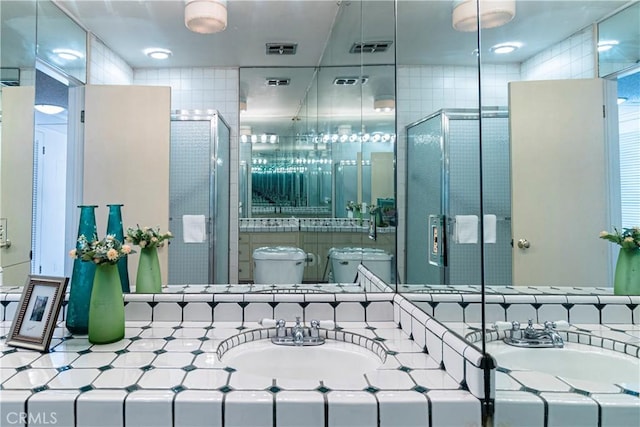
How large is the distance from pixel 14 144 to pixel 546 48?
77.7 inches

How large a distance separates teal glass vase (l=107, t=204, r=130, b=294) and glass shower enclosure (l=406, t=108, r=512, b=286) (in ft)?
3.81

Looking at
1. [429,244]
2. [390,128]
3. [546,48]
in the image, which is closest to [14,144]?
[390,128]

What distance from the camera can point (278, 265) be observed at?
161 cm

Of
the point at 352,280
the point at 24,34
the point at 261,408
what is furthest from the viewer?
the point at 352,280

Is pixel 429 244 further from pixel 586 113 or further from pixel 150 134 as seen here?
pixel 150 134

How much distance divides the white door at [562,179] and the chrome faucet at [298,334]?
27.2 inches

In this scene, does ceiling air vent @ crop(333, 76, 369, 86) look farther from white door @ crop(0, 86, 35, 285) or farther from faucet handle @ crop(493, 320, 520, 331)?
white door @ crop(0, 86, 35, 285)

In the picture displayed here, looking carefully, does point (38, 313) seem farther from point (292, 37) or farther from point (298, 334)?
point (292, 37)

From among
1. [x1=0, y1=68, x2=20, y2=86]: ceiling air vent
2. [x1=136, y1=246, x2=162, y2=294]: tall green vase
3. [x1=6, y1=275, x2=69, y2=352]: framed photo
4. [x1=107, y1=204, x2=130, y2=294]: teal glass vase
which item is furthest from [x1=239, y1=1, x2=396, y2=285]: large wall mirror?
[x1=0, y1=68, x2=20, y2=86]: ceiling air vent

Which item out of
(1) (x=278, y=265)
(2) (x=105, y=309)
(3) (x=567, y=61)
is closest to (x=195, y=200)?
(1) (x=278, y=265)

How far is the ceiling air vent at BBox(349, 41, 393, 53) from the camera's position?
1.68m

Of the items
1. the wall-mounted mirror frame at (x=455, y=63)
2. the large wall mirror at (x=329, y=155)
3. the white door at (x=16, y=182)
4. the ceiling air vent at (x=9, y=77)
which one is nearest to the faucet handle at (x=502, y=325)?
the wall-mounted mirror frame at (x=455, y=63)

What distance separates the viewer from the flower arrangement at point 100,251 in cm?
111

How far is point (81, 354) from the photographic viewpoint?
102cm
